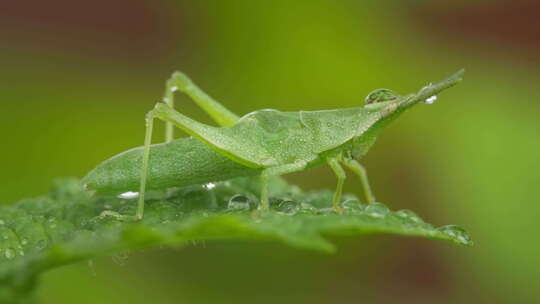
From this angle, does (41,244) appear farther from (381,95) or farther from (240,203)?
(381,95)

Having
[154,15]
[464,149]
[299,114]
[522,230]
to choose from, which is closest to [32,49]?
[154,15]

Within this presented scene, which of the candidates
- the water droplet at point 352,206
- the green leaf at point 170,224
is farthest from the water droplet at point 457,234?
the water droplet at point 352,206

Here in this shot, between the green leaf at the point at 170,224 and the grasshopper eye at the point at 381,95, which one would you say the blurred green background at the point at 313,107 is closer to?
the green leaf at the point at 170,224

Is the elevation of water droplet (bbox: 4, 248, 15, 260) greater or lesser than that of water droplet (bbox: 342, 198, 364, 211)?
lesser

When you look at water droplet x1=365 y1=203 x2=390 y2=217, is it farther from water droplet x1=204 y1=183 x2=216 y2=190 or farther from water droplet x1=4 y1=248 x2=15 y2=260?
water droplet x1=4 y1=248 x2=15 y2=260

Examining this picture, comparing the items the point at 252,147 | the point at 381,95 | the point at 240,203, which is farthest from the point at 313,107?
the point at 240,203

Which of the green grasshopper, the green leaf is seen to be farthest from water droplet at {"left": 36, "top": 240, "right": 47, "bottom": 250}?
the green grasshopper

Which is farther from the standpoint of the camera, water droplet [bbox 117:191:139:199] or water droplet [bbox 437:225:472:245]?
water droplet [bbox 117:191:139:199]
